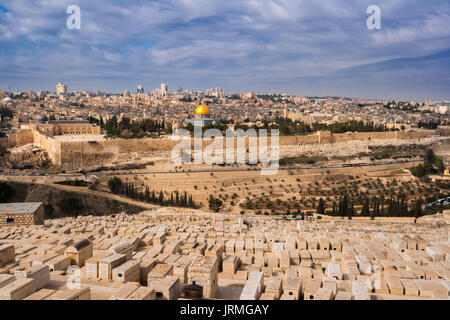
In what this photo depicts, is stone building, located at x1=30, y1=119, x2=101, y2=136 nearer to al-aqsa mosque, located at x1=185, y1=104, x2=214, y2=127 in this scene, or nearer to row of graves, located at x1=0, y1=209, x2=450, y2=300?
al-aqsa mosque, located at x1=185, y1=104, x2=214, y2=127

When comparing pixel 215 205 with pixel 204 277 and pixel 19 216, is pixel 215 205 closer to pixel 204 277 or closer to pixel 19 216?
pixel 19 216

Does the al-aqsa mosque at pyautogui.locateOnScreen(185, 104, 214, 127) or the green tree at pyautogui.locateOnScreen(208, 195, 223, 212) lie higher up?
the al-aqsa mosque at pyautogui.locateOnScreen(185, 104, 214, 127)

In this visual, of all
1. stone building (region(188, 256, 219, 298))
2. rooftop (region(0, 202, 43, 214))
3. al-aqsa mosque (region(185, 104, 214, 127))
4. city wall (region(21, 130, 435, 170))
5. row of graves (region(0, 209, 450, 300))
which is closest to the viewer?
row of graves (region(0, 209, 450, 300))

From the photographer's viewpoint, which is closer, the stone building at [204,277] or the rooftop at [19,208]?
the stone building at [204,277]

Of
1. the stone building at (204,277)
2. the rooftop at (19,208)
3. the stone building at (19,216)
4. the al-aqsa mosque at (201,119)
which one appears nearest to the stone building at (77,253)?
the stone building at (204,277)

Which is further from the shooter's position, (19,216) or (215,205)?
(215,205)

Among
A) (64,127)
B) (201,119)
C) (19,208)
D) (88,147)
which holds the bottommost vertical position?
(19,208)

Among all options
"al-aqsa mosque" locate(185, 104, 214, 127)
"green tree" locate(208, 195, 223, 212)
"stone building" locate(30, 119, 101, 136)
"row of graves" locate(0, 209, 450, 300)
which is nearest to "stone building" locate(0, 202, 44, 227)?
"row of graves" locate(0, 209, 450, 300)

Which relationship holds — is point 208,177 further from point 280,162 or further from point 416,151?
point 416,151

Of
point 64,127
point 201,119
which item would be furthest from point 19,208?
point 201,119

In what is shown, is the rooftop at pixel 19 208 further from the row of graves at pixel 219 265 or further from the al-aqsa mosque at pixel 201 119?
the al-aqsa mosque at pixel 201 119

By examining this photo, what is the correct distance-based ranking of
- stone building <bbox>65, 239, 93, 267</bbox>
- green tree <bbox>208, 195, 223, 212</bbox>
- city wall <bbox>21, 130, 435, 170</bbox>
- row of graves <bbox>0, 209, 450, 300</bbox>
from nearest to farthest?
row of graves <bbox>0, 209, 450, 300</bbox> → stone building <bbox>65, 239, 93, 267</bbox> → green tree <bbox>208, 195, 223, 212</bbox> → city wall <bbox>21, 130, 435, 170</bbox>
